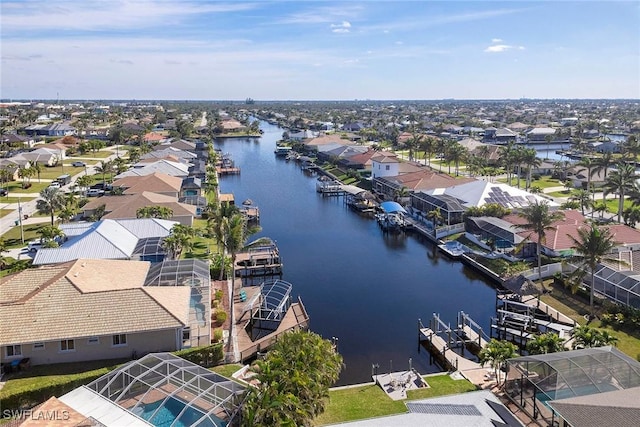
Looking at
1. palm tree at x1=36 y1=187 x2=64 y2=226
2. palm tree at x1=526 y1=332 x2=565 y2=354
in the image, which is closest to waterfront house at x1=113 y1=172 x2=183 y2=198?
palm tree at x1=36 y1=187 x2=64 y2=226

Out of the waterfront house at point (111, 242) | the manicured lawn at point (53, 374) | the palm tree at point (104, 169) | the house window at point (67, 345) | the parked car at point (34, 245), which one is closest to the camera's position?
the manicured lawn at point (53, 374)

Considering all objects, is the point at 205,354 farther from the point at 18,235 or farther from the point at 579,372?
the point at 18,235

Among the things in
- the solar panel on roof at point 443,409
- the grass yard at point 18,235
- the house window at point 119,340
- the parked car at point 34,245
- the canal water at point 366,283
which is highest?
the house window at point 119,340

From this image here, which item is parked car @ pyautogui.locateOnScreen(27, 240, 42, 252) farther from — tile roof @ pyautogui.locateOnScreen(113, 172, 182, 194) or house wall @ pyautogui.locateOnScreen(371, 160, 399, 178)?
house wall @ pyautogui.locateOnScreen(371, 160, 399, 178)

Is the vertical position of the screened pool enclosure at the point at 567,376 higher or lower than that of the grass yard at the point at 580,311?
higher

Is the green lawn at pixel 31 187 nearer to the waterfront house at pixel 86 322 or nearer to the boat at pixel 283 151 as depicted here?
the waterfront house at pixel 86 322

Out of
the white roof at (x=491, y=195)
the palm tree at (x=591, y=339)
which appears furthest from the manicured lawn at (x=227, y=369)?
the white roof at (x=491, y=195)
